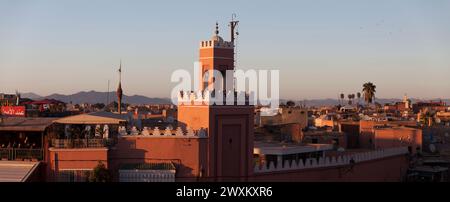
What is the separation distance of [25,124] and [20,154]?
1.19m

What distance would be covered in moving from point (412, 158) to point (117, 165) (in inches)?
728

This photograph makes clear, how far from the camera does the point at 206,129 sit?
18.9 metres

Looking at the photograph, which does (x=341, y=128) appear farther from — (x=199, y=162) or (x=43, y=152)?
(x=43, y=152)

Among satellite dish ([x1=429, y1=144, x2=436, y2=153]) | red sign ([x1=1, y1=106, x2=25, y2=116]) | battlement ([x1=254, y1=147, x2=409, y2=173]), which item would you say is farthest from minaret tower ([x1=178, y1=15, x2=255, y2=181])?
satellite dish ([x1=429, y1=144, x2=436, y2=153])

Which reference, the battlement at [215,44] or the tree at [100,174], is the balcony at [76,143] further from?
the battlement at [215,44]

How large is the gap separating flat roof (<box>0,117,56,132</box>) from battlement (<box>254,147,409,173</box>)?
6.97 meters

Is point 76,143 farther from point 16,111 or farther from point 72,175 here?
point 16,111

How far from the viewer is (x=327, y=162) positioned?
79.5ft

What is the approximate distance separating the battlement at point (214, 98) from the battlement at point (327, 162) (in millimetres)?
2511

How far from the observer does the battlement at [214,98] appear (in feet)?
63.0

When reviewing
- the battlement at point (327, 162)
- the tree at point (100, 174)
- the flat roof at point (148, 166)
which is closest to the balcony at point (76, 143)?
the tree at point (100, 174)

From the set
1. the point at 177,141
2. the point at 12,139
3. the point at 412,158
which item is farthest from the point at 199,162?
the point at 412,158

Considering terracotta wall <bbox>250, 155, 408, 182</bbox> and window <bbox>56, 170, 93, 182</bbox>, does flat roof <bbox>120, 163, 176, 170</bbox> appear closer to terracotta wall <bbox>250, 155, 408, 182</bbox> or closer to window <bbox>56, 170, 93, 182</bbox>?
window <bbox>56, 170, 93, 182</bbox>
